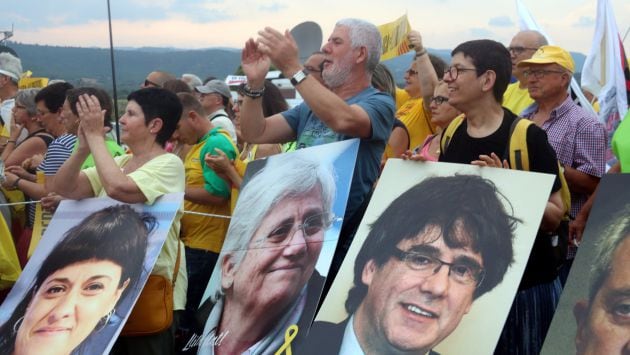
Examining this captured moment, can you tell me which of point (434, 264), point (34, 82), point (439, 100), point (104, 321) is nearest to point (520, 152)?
point (434, 264)

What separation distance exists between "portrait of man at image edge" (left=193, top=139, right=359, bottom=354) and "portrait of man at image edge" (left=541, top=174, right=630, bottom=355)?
1108 millimetres

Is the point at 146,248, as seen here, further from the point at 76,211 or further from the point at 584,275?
the point at 584,275

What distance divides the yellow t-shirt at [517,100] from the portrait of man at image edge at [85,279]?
89.9 inches

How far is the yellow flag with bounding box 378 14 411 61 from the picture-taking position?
22.8 feet

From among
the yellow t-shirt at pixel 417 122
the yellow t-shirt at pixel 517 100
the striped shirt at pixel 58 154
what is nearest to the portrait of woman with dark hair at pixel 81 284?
the striped shirt at pixel 58 154

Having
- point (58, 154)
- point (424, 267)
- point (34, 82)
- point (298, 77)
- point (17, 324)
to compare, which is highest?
point (298, 77)

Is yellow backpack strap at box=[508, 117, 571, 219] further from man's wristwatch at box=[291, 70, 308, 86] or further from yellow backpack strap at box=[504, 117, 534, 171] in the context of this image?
man's wristwatch at box=[291, 70, 308, 86]

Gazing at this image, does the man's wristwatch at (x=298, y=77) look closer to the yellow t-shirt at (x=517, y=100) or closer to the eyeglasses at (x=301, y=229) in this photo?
the eyeglasses at (x=301, y=229)

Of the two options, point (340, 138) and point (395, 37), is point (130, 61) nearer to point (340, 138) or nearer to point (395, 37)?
point (395, 37)

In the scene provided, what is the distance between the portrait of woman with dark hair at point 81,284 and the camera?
13.6ft

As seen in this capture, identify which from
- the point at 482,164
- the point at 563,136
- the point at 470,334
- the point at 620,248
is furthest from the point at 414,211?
the point at 563,136

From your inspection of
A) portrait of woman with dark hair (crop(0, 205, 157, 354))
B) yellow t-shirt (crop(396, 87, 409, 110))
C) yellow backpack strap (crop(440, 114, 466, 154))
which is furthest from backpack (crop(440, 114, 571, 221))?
yellow t-shirt (crop(396, 87, 409, 110))

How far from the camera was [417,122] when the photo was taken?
20.6ft

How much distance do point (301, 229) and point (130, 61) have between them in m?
8.21
